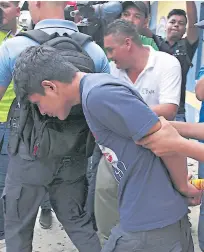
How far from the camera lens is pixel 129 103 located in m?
1.34

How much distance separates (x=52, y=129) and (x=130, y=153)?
653mm

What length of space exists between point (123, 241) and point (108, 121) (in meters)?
0.49

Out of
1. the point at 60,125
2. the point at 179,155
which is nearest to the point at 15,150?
the point at 60,125

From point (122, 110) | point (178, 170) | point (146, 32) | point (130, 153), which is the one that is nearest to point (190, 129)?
point (178, 170)

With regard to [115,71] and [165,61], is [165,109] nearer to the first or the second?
[165,61]

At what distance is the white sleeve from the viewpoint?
8.43 ft

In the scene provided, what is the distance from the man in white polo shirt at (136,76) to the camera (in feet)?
8.33

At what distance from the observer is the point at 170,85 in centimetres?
259

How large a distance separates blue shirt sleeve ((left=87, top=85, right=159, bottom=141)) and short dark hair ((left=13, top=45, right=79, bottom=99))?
241 millimetres

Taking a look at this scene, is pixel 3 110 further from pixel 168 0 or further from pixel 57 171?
pixel 168 0

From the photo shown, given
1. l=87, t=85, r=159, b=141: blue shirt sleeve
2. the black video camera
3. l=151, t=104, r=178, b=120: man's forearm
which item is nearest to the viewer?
l=87, t=85, r=159, b=141: blue shirt sleeve

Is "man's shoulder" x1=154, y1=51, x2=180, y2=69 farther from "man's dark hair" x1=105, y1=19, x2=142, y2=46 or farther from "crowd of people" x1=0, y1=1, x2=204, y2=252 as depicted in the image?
"man's dark hair" x1=105, y1=19, x2=142, y2=46

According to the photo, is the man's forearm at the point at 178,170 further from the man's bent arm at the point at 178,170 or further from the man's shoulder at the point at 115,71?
the man's shoulder at the point at 115,71

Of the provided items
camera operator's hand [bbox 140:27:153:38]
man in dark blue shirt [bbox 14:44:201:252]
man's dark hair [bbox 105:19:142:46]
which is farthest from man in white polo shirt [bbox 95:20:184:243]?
man in dark blue shirt [bbox 14:44:201:252]
